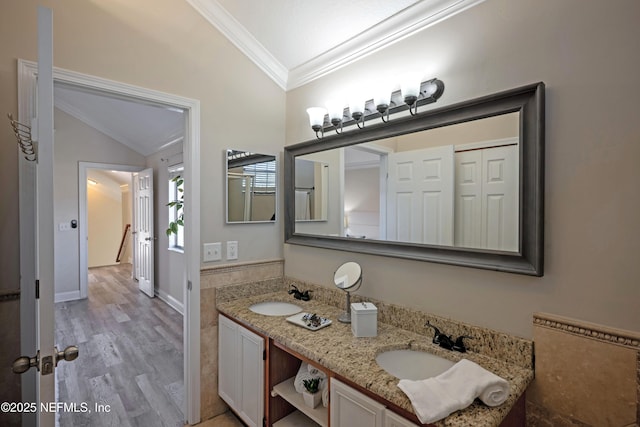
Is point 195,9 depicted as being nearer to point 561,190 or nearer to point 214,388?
point 561,190

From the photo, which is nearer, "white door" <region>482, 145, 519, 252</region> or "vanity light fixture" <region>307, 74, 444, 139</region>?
"white door" <region>482, 145, 519, 252</region>

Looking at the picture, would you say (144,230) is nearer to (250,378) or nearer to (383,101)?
(250,378)

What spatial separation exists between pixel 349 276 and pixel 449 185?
0.75 m

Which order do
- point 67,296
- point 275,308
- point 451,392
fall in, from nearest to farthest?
point 451,392, point 275,308, point 67,296

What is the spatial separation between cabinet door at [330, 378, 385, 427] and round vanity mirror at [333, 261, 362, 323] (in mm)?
484

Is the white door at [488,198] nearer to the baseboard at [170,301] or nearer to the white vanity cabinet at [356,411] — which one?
the white vanity cabinet at [356,411]

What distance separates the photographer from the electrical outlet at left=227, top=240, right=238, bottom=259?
2.15 metres

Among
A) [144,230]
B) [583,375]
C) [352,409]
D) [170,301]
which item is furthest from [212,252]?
[144,230]

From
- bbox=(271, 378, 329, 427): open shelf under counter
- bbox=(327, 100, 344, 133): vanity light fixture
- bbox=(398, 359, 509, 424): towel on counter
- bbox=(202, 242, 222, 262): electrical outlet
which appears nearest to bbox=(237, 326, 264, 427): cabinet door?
bbox=(271, 378, 329, 427): open shelf under counter

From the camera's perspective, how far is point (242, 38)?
2.12 m

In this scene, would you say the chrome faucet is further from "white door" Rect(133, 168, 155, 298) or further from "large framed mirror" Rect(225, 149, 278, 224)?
"white door" Rect(133, 168, 155, 298)

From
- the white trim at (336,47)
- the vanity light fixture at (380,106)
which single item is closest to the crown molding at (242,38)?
the white trim at (336,47)

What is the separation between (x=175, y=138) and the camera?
420 cm

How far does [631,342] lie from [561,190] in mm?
A: 554
